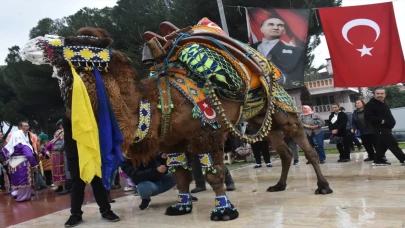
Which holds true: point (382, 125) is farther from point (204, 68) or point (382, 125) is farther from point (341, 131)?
point (204, 68)

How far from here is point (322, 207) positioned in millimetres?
4172

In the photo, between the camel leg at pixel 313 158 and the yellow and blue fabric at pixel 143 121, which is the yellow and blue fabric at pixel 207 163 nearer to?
the yellow and blue fabric at pixel 143 121

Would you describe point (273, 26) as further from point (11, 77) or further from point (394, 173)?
point (11, 77)

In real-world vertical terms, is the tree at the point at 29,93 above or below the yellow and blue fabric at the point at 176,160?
above

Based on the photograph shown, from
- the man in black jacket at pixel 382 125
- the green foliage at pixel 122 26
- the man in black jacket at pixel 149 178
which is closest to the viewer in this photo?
the man in black jacket at pixel 149 178

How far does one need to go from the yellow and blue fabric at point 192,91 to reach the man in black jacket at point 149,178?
1.61 m

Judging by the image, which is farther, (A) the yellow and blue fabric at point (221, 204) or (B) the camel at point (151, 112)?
(A) the yellow and blue fabric at point (221, 204)

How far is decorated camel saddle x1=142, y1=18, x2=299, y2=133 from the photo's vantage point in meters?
4.15

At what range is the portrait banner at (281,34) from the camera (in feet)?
34.4

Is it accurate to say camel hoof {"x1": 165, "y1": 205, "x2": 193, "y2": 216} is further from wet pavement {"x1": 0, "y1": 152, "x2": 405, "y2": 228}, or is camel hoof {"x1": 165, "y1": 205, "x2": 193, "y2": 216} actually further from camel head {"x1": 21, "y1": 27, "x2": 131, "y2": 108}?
camel head {"x1": 21, "y1": 27, "x2": 131, "y2": 108}

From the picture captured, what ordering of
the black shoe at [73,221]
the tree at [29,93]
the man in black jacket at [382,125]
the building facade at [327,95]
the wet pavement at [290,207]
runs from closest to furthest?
the wet pavement at [290,207] → the black shoe at [73,221] → the man in black jacket at [382,125] → the tree at [29,93] → the building facade at [327,95]

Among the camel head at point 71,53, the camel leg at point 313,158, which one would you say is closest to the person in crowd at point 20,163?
the camel head at point 71,53

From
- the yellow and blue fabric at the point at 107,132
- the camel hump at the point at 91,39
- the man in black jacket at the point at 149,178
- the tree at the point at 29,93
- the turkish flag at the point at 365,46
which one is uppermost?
the tree at the point at 29,93

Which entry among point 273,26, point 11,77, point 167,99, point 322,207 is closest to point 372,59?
point 273,26
